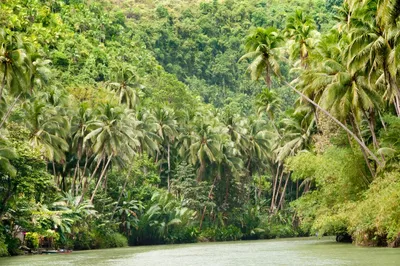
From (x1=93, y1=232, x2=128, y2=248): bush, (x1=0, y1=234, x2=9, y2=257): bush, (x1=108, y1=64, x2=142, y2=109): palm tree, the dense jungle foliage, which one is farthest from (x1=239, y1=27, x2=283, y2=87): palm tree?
(x1=108, y1=64, x2=142, y2=109): palm tree

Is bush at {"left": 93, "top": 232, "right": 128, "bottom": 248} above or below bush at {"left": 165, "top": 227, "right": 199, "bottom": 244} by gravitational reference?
above

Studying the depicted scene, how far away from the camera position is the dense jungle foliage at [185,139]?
39562 mm

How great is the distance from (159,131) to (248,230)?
14.9 metres

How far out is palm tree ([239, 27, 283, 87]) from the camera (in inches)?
1932

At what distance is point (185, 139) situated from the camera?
80562 millimetres

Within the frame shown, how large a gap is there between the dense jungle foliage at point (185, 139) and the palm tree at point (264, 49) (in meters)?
0.10

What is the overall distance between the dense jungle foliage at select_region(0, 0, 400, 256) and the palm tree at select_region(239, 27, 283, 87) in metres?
0.10

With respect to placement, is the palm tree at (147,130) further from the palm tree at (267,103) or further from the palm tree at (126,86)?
the palm tree at (267,103)

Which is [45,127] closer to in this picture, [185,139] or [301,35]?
[301,35]

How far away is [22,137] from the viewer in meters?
46.8

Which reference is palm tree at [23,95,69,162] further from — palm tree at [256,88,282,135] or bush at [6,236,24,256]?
palm tree at [256,88,282,135]

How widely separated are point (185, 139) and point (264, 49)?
32.7 meters

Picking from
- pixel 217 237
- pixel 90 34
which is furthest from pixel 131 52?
pixel 217 237

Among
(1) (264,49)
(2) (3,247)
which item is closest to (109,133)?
(1) (264,49)
